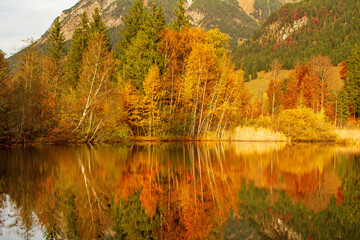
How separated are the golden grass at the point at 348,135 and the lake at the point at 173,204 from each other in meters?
25.3

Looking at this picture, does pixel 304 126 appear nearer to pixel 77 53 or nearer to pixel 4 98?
pixel 77 53

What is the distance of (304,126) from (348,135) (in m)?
4.52

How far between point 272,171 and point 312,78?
46.2 m

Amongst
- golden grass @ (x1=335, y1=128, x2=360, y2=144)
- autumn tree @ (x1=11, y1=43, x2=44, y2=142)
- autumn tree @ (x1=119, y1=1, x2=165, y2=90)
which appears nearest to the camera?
autumn tree @ (x1=11, y1=43, x2=44, y2=142)

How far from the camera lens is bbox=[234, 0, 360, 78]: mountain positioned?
99812 mm

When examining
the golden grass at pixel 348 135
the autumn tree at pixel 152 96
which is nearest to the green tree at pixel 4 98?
the autumn tree at pixel 152 96

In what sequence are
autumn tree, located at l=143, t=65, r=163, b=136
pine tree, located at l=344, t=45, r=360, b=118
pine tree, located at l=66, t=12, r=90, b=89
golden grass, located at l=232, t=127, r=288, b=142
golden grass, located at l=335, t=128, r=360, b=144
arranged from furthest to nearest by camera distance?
pine tree, located at l=344, t=45, r=360, b=118 → pine tree, located at l=66, t=12, r=90, b=89 → golden grass, located at l=335, t=128, r=360, b=144 → golden grass, located at l=232, t=127, r=288, b=142 → autumn tree, located at l=143, t=65, r=163, b=136

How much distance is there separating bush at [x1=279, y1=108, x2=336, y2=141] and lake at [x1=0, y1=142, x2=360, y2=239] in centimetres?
2453

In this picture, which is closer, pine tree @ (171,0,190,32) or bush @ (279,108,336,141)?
bush @ (279,108,336,141)

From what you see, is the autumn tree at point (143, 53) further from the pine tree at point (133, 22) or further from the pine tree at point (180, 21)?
the pine tree at point (133, 22)

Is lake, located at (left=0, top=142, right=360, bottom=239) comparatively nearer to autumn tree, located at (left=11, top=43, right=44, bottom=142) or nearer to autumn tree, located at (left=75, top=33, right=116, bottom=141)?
autumn tree, located at (left=11, top=43, right=44, bottom=142)

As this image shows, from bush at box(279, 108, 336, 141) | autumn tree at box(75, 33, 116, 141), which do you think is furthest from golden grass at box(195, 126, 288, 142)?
autumn tree at box(75, 33, 116, 141)

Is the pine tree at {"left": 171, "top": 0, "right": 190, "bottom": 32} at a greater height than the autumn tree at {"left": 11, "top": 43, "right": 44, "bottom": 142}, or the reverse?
the pine tree at {"left": 171, "top": 0, "right": 190, "bottom": 32}

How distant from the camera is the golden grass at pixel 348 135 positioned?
34.3m
